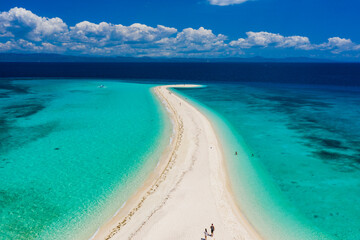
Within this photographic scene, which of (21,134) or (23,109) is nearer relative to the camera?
(21,134)

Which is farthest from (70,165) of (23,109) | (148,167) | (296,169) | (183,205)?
(23,109)

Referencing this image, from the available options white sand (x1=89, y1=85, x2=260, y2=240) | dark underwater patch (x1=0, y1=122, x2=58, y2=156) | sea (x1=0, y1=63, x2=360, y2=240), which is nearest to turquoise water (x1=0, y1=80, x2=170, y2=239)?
dark underwater patch (x1=0, y1=122, x2=58, y2=156)

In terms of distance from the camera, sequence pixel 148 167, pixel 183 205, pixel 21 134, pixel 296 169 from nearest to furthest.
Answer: pixel 183 205, pixel 148 167, pixel 296 169, pixel 21 134

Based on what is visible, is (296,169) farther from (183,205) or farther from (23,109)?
→ (23,109)

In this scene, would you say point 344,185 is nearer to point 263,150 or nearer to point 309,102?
point 263,150

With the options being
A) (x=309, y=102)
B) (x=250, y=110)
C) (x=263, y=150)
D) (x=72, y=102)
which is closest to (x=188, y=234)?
(x=263, y=150)

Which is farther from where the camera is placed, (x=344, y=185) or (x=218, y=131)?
(x=218, y=131)
